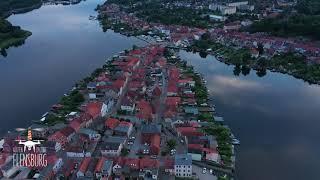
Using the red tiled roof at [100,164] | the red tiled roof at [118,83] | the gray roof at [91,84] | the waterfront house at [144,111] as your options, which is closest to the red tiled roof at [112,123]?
the waterfront house at [144,111]

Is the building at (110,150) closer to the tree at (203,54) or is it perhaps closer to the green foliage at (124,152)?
the green foliage at (124,152)

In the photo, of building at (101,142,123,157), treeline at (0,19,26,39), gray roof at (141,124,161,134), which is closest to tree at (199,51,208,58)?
gray roof at (141,124,161,134)

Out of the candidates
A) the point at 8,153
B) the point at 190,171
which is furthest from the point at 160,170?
the point at 8,153

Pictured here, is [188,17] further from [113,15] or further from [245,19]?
[113,15]

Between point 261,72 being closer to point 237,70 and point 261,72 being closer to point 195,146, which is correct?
point 237,70

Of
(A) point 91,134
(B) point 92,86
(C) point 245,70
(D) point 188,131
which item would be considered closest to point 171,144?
(D) point 188,131

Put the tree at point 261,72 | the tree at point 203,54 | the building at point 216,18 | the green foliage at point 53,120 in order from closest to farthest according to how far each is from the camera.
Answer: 1. the green foliage at point 53,120
2. the tree at point 261,72
3. the tree at point 203,54
4. the building at point 216,18

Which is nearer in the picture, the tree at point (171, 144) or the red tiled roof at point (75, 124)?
the tree at point (171, 144)
